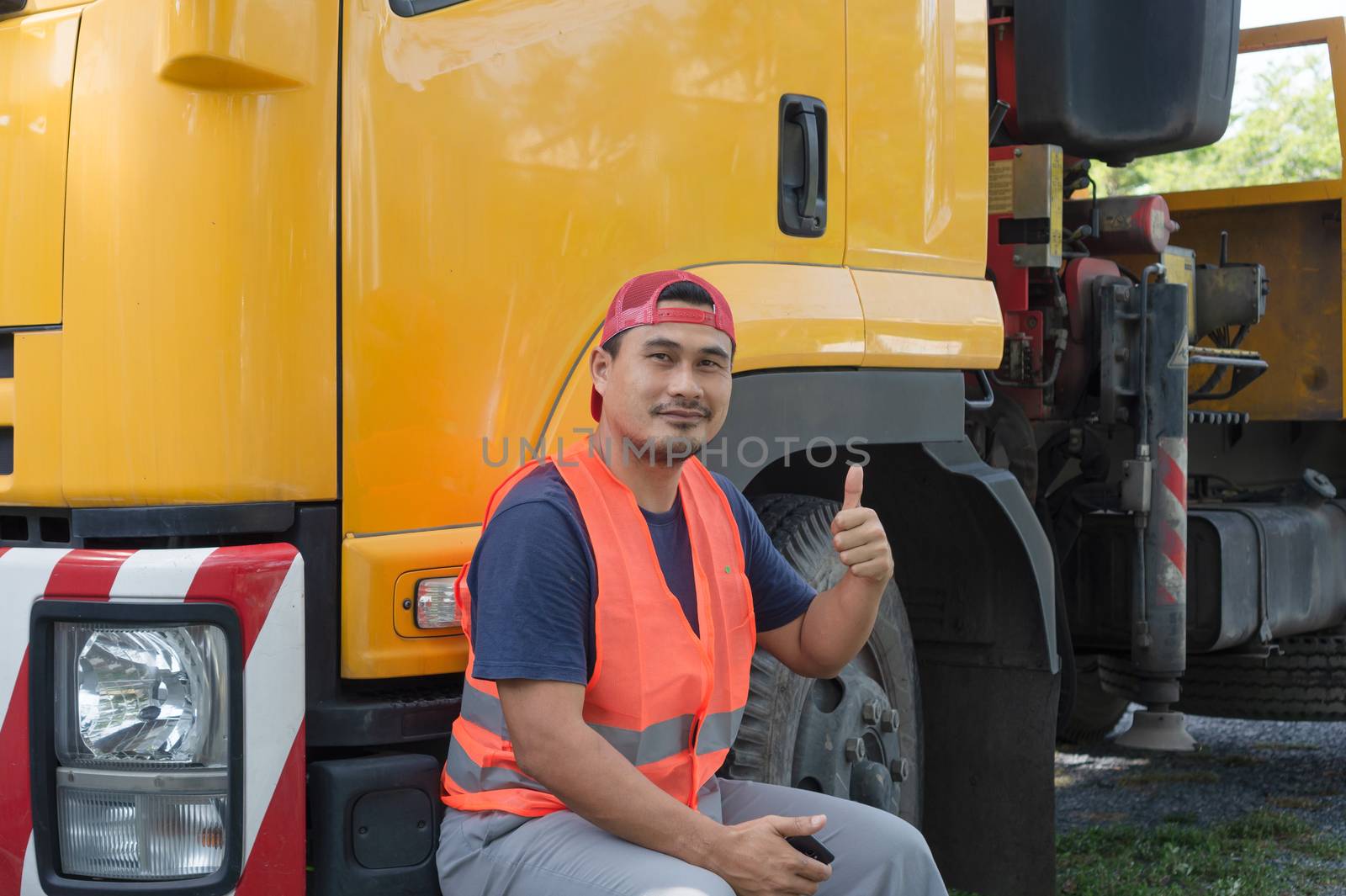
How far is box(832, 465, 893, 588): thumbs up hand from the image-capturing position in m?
2.28

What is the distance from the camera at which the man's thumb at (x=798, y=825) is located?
79.7 inches

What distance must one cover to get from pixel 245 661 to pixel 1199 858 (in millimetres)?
Answer: 3471

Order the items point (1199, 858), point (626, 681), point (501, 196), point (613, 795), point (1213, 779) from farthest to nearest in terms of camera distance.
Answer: point (1213, 779) < point (1199, 858) < point (501, 196) < point (626, 681) < point (613, 795)

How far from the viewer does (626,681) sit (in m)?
2.10

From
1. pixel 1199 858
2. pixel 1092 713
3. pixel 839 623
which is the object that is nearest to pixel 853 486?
pixel 839 623

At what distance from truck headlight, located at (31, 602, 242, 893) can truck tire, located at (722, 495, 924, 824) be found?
92 centimetres

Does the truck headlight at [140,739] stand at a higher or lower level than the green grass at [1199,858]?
higher

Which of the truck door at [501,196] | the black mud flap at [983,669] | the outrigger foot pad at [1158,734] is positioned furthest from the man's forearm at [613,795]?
the outrigger foot pad at [1158,734]

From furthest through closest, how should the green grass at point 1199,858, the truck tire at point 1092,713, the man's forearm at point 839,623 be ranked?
the truck tire at point 1092,713
the green grass at point 1199,858
the man's forearm at point 839,623

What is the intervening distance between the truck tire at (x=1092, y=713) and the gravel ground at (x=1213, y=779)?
0.12m

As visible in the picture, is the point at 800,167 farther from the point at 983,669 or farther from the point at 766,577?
the point at 983,669

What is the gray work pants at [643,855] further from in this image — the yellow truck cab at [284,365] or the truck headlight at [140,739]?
the truck headlight at [140,739]

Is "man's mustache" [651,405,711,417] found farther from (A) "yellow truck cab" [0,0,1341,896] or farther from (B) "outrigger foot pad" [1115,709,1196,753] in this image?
(B) "outrigger foot pad" [1115,709,1196,753]

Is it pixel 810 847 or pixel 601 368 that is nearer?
pixel 810 847
